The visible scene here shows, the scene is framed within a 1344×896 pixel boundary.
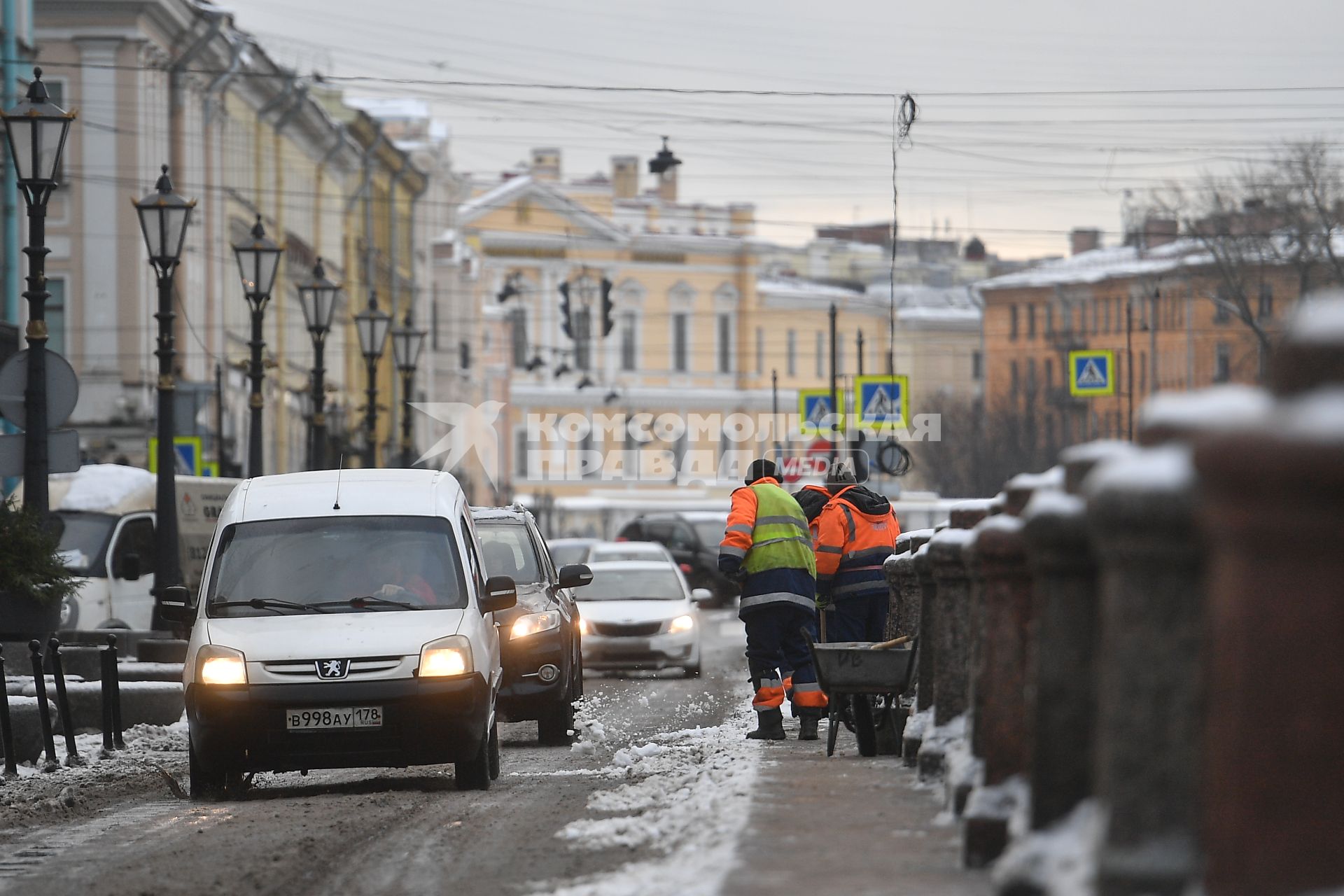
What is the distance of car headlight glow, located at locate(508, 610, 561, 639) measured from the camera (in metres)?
16.8

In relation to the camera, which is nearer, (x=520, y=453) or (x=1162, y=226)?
(x=1162, y=226)

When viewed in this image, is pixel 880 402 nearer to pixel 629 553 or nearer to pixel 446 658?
pixel 629 553

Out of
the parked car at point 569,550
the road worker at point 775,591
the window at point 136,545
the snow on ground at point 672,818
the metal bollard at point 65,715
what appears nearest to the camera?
the snow on ground at point 672,818

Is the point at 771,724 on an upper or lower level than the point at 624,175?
lower

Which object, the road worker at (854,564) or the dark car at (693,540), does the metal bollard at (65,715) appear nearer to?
the road worker at (854,564)

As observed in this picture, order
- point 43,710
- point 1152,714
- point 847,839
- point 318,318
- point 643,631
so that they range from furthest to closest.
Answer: point 318,318, point 643,631, point 43,710, point 847,839, point 1152,714

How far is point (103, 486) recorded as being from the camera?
27875mm

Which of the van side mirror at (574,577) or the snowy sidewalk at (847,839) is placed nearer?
the snowy sidewalk at (847,839)

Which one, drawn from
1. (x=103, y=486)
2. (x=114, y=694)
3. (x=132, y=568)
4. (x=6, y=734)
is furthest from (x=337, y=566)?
(x=103, y=486)

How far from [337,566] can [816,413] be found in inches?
1252

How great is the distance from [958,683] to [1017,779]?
2.40 meters

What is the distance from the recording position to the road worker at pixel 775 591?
14.8 m

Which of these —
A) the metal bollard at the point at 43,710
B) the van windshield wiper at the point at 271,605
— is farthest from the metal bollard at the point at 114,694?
the van windshield wiper at the point at 271,605

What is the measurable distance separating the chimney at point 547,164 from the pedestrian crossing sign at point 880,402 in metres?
79.9
